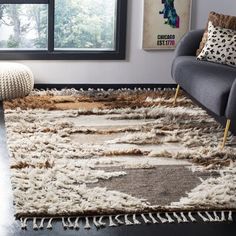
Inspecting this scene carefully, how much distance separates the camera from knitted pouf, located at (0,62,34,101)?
14.6 feet

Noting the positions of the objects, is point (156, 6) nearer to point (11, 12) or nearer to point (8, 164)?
point (11, 12)

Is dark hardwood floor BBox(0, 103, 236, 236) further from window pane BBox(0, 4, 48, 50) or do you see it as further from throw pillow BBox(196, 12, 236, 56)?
window pane BBox(0, 4, 48, 50)

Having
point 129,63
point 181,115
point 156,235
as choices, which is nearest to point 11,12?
point 129,63

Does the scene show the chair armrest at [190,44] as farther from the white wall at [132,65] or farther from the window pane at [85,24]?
the window pane at [85,24]

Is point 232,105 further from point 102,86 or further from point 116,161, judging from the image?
point 102,86

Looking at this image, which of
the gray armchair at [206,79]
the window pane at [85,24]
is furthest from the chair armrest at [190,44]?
the window pane at [85,24]

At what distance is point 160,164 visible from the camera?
3.20m

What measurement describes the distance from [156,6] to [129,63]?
0.55 metres

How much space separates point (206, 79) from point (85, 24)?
1765mm

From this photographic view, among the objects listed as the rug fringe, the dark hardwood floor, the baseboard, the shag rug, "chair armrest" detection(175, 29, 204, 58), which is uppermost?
"chair armrest" detection(175, 29, 204, 58)

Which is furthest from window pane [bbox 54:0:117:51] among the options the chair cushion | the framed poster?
the chair cushion

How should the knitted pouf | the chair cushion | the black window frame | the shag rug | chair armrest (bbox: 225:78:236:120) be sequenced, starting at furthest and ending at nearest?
the black window frame → the knitted pouf → the chair cushion → chair armrest (bbox: 225:78:236:120) → the shag rug

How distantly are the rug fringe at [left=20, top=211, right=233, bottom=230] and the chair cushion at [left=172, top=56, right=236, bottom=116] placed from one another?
3.28 ft

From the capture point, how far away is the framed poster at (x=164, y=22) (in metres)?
5.04
